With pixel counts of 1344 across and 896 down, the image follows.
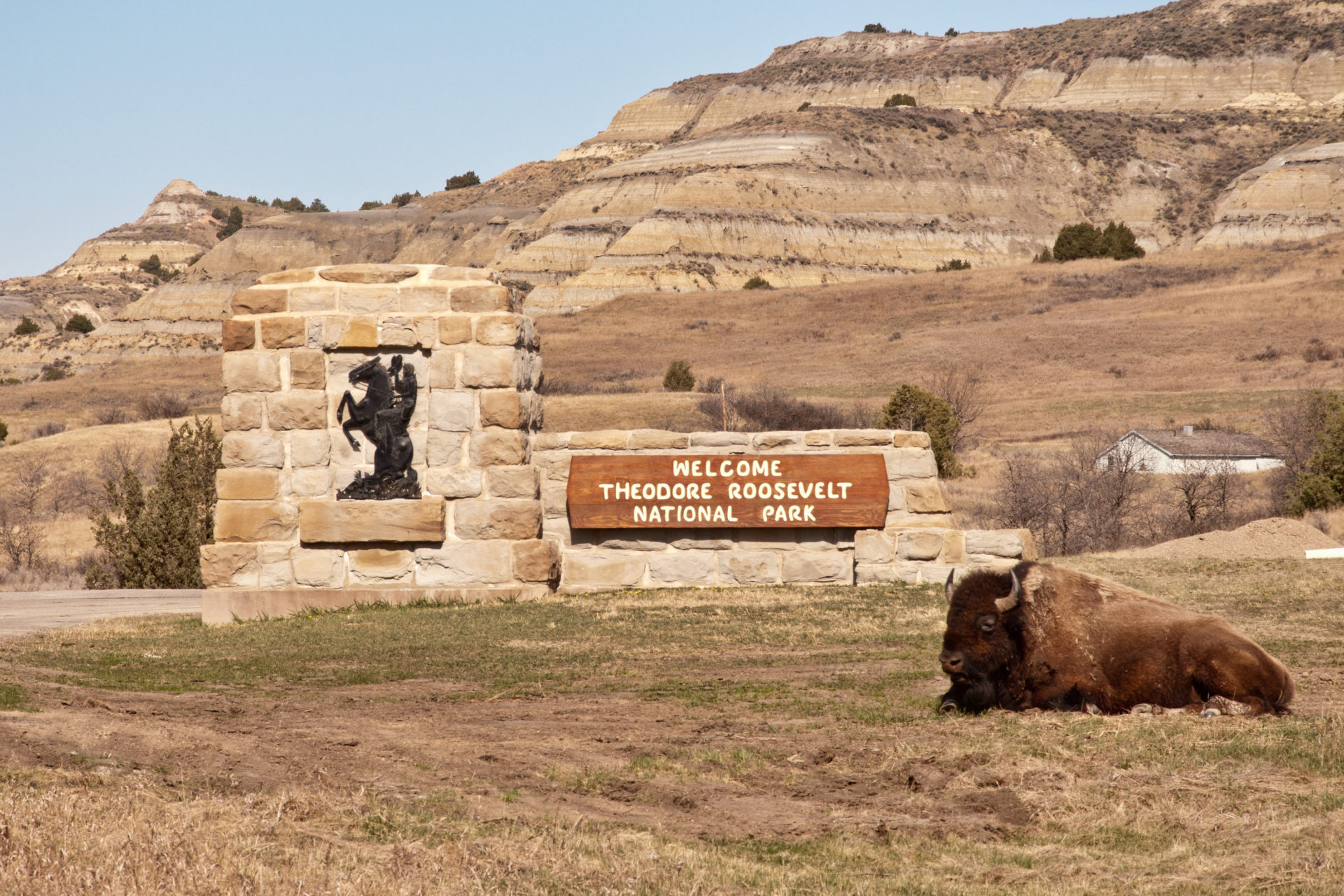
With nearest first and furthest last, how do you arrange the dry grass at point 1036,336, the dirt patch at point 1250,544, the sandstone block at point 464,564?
the sandstone block at point 464,564
the dirt patch at point 1250,544
the dry grass at point 1036,336

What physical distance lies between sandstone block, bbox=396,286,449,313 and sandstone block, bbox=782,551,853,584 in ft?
16.6

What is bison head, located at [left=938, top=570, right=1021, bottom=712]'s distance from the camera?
7652mm

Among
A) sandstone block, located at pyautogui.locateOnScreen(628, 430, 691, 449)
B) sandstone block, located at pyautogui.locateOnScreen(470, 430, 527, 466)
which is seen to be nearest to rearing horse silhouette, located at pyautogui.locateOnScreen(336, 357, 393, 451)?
sandstone block, located at pyautogui.locateOnScreen(470, 430, 527, 466)

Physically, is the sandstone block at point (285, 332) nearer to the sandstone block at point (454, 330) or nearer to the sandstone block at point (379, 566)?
the sandstone block at point (454, 330)

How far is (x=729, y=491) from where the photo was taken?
1475 centimetres

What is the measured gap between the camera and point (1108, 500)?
25.9 m

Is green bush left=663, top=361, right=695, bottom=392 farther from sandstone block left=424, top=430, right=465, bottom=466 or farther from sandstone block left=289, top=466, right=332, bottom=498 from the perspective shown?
sandstone block left=289, top=466, right=332, bottom=498

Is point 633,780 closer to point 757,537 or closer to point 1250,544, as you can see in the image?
point 757,537

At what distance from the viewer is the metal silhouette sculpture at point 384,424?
46.6ft

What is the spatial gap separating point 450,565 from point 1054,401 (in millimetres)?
38054

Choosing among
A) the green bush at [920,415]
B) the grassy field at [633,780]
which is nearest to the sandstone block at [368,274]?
the grassy field at [633,780]

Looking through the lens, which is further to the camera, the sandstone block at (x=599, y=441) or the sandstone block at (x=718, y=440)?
the sandstone block at (x=599, y=441)

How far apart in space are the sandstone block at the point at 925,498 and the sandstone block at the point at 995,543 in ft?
1.62

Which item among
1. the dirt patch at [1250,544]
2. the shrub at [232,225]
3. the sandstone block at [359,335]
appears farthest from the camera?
the shrub at [232,225]
